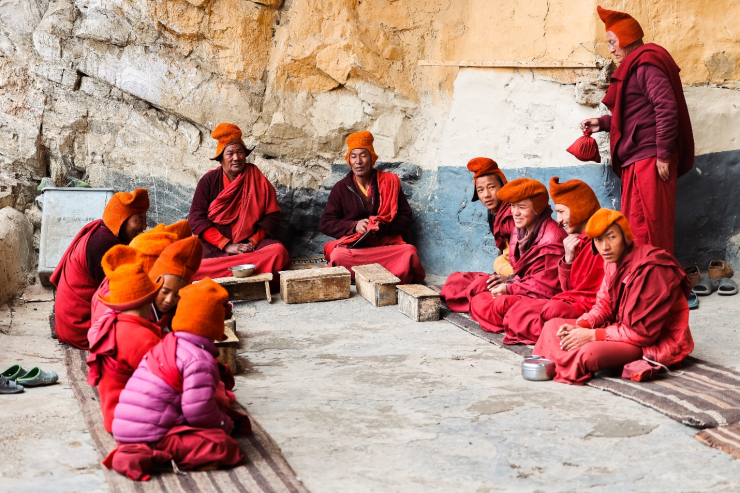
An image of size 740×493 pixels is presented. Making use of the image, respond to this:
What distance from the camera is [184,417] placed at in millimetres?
3320

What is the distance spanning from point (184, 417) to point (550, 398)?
75.3 inches

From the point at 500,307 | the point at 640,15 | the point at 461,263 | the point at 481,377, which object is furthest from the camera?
the point at 461,263

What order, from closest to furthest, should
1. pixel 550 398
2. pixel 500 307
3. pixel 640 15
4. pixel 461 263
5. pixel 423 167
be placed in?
pixel 550 398 → pixel 500 307 → pixel 640 15 → pixel 461 263 → pixel 423 167

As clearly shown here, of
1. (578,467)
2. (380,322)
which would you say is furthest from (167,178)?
(578,467)

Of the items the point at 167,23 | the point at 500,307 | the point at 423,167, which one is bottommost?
the point at 500,307

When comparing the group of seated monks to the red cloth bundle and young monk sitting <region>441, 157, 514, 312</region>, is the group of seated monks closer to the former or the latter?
young monk sitting <region>441, 157, 514, 312</region>

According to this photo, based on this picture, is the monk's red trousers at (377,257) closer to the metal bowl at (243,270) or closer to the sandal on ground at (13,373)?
the metal bowl at (243,270)

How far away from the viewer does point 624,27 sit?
5.84m

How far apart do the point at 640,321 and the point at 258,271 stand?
12.5ft

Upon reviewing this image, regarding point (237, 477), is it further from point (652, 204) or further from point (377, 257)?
point (377, 257)

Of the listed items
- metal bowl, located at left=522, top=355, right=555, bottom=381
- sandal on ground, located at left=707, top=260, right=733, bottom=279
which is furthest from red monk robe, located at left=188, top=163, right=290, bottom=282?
sandal on ground, located at left=707, top=260, right=733, bottom=279

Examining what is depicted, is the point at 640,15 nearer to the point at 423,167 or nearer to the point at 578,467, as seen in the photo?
the point at 423,167

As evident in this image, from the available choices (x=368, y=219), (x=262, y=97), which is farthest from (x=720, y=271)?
(x=262, y=97)

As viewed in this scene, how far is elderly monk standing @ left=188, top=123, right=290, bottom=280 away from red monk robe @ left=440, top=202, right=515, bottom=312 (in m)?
1.75
